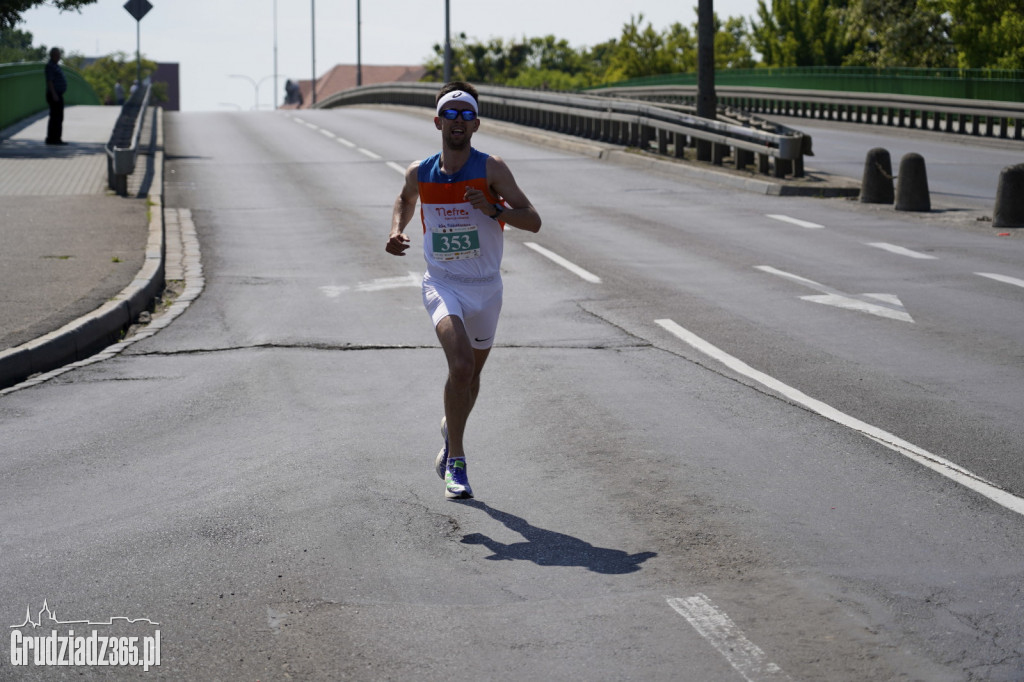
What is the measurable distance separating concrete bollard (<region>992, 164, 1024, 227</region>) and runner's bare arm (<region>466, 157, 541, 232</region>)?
42.2 feet

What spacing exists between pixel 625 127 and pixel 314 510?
25300mm

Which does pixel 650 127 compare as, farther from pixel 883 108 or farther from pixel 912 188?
pixel 883 108

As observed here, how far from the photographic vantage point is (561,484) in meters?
6.64

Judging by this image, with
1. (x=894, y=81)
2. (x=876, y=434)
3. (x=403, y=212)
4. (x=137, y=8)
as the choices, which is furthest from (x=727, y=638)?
(x=894, y=81)

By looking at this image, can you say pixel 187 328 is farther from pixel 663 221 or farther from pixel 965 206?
pixel 965 206

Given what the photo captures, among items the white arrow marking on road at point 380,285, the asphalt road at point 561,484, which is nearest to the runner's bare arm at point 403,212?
the asphalt road at point 561,484

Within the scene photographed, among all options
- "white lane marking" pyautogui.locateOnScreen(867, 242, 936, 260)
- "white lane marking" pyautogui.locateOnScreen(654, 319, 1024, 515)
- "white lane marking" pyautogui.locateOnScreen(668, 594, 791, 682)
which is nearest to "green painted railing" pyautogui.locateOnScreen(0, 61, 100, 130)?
"white lane marking" pyautogui.locateOnScreen(867, 242, 936, 260)

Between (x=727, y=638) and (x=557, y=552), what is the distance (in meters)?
1.13

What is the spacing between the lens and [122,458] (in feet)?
24.1

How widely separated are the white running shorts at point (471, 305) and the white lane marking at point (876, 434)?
7.97ft

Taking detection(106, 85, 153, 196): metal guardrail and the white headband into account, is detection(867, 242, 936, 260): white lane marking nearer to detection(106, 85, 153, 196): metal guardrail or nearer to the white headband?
the white headband

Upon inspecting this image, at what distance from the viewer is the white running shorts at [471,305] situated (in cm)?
649

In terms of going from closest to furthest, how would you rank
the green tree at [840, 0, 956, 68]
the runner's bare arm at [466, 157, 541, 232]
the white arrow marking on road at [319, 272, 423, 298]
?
the runner's bare arm at [466, 157, 541, 232], the white arrow marking on road at [319, 272, 423, 298], the green tree at [840, 0, 956, 68]

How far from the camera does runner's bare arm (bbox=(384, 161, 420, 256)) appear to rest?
6.62 metres
